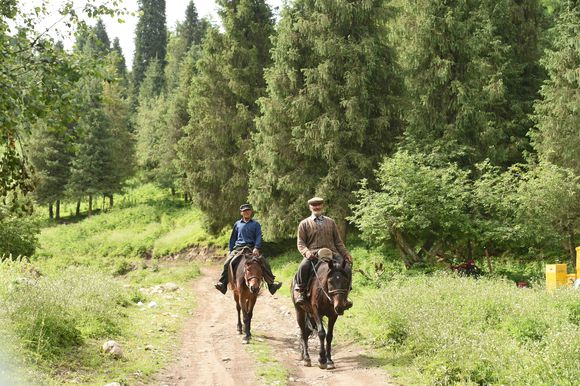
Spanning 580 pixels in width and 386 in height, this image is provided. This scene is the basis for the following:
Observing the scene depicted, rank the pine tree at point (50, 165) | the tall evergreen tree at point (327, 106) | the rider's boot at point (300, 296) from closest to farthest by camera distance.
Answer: the rider's boot at point (300, 296), the tall evergreen tree at point (327, 106), the pine tree at point (50, 165)

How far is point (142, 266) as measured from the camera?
31.5 m

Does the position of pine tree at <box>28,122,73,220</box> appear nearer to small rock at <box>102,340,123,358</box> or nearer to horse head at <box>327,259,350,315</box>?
small rock at <box>102,340,123,358</box>

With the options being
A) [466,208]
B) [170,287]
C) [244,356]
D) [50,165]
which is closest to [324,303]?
[244,356]

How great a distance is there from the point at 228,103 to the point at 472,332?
27.5 meters

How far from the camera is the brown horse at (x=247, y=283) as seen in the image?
12.3m

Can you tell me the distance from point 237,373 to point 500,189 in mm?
14279

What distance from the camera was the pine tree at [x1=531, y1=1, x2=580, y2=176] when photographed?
77.1 feet

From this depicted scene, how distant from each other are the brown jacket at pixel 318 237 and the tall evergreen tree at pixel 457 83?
12.8 meters

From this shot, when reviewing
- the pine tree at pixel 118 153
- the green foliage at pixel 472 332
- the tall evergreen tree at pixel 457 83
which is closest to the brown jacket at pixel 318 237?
the green foliage at pixel 472 332

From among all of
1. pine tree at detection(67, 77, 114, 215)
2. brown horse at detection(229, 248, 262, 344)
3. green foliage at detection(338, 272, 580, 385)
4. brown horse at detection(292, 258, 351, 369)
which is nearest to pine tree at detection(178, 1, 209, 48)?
pine tree at detection(67, 77, 114, 215)

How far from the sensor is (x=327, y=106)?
24453mm

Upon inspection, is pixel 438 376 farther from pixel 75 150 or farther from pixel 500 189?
pixel 500 189

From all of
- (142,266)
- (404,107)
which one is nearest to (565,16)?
(404,107)

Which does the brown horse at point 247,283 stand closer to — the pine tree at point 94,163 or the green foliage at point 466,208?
the green foliage at point 466,208
